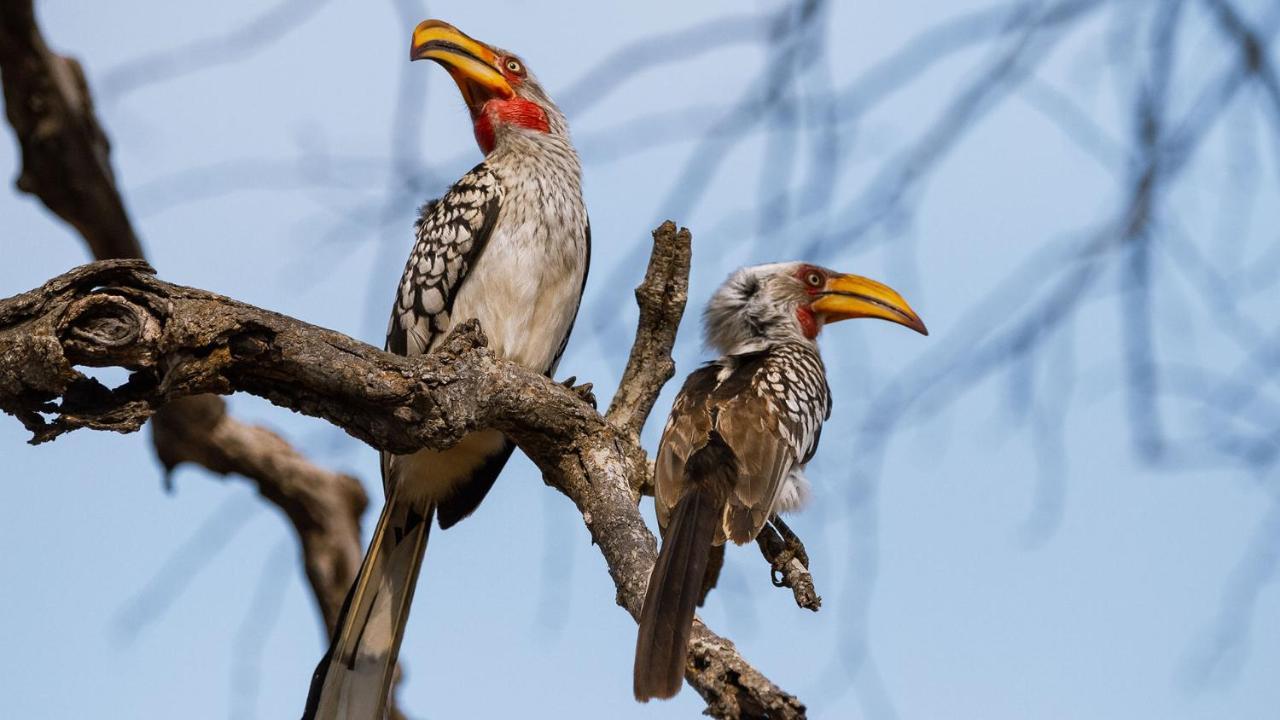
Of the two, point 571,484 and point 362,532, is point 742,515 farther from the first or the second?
point 362,532

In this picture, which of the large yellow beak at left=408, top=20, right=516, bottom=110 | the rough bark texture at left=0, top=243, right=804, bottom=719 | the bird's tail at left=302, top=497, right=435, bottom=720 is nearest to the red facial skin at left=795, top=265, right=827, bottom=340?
the large yellow beak at left=408, top=20, right=516, bottom=110

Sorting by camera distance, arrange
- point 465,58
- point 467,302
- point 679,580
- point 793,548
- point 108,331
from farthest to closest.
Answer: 1. point 465,58
2. point 467,302
3. point 793,548
4. point 679,580
5. point 108,331

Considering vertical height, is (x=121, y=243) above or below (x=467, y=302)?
above

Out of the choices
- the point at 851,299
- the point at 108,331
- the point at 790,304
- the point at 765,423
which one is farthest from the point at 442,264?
the point at 108,331

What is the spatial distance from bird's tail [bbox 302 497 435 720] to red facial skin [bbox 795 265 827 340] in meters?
1.64

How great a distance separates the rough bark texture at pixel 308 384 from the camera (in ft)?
7.93

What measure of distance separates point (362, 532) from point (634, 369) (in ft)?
6.84

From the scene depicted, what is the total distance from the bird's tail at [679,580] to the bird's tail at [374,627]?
35.0 inches

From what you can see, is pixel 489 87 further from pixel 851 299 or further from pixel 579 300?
pixel 851 299

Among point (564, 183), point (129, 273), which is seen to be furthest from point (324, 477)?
point (129, 273)

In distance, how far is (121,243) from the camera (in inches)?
186

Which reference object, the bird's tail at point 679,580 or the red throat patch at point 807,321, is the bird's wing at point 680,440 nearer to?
the bird's tail at point 679,580

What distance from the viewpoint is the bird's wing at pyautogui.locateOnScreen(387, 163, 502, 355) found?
4.07 metres

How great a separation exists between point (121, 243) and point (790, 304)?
94.2 inches
